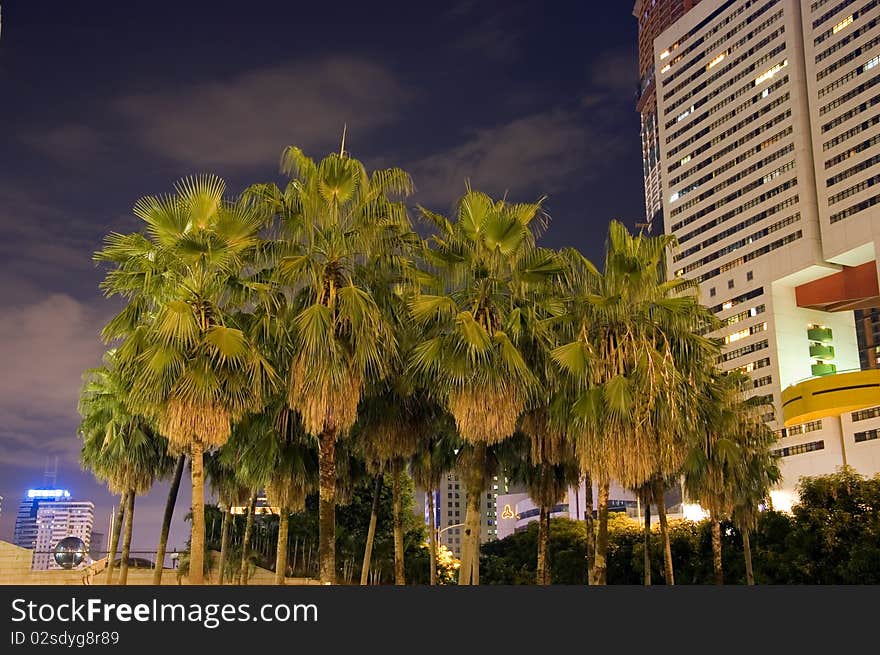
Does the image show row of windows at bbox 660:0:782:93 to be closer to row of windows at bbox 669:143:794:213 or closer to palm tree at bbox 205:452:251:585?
row of windows at bbox 669:143:794:213

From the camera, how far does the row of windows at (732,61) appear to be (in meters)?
147

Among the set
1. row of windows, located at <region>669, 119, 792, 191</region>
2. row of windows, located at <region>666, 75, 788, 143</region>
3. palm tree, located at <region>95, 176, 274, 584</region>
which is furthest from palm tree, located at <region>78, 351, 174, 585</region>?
row of windows, located at <region>666, 75, 788, 143</region>

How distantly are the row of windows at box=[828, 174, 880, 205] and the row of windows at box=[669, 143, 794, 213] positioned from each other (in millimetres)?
11863

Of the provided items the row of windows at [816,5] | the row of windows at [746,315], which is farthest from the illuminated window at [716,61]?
the row of windows at [746,315]

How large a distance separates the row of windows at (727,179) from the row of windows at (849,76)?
8.66 m

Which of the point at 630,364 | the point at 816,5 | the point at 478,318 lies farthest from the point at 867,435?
the point at 478,318

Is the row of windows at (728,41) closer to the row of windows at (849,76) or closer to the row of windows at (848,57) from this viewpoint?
the row of windows at (848,57)

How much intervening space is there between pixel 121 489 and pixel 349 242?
1778 centimetres

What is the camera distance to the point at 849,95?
426 ft

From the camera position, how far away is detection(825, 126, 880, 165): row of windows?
125m

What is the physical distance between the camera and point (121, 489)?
33688mm

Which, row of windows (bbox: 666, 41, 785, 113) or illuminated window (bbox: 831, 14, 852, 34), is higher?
row of windows (bbox: 666, 41, 785, 113)

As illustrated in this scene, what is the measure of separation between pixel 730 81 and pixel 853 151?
31.8 meters

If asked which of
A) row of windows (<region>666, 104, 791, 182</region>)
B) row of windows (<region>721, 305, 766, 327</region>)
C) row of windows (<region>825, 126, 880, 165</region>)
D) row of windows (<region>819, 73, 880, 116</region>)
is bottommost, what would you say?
row of windows (<region>721, 305, 766, 327</region>)
